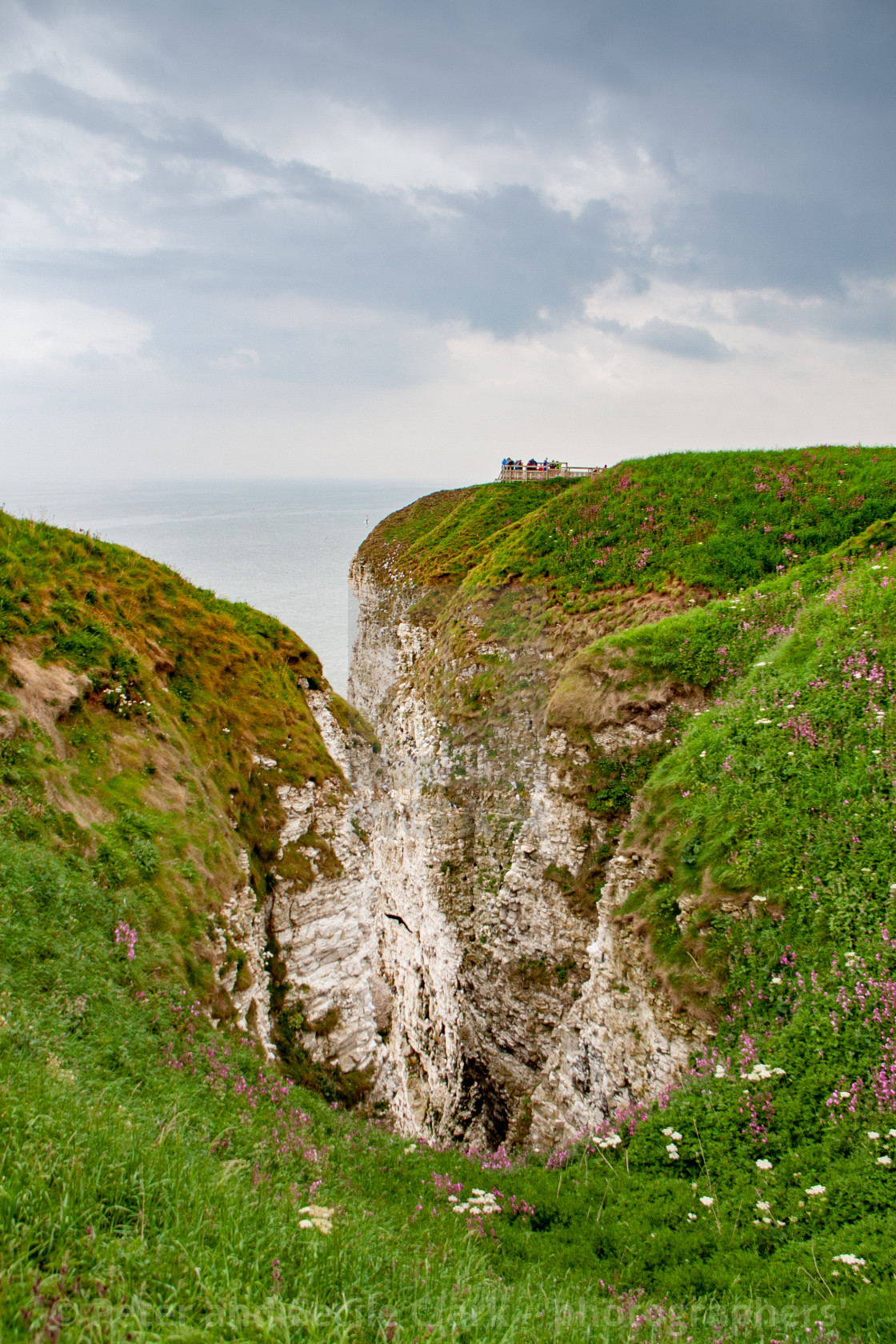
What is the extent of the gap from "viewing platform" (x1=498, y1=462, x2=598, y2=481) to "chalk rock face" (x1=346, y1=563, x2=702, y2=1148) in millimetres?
26896

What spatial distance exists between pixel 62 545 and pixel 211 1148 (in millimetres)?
15449

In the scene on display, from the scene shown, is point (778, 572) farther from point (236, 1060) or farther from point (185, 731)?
point (236, 1060)

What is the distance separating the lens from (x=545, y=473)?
5022cm

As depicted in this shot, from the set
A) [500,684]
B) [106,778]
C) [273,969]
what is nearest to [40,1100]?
[106,778]

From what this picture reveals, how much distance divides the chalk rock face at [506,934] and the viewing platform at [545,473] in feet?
88.2

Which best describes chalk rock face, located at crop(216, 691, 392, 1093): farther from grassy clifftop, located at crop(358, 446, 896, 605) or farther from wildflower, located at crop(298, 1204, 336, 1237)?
grassy clifftop, located at crop(358, 446, 896, 605)

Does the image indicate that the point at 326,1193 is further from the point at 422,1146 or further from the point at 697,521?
the point at 697,521

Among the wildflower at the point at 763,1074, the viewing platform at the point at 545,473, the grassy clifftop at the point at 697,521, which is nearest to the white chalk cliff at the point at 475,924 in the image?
the wildflower at the point at 763,1074

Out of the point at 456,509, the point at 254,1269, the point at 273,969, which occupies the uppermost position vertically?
the point at 456,509

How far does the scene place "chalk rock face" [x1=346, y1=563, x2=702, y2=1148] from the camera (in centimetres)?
1407

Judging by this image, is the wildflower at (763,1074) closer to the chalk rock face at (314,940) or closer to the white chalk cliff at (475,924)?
the white chalk cliff at (475,924)

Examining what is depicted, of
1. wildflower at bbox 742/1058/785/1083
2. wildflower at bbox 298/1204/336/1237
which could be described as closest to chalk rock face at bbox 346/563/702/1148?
wildflower at bbox 742/1058/785/1083

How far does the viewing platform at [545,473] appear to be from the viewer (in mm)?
48969

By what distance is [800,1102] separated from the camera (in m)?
9.09
